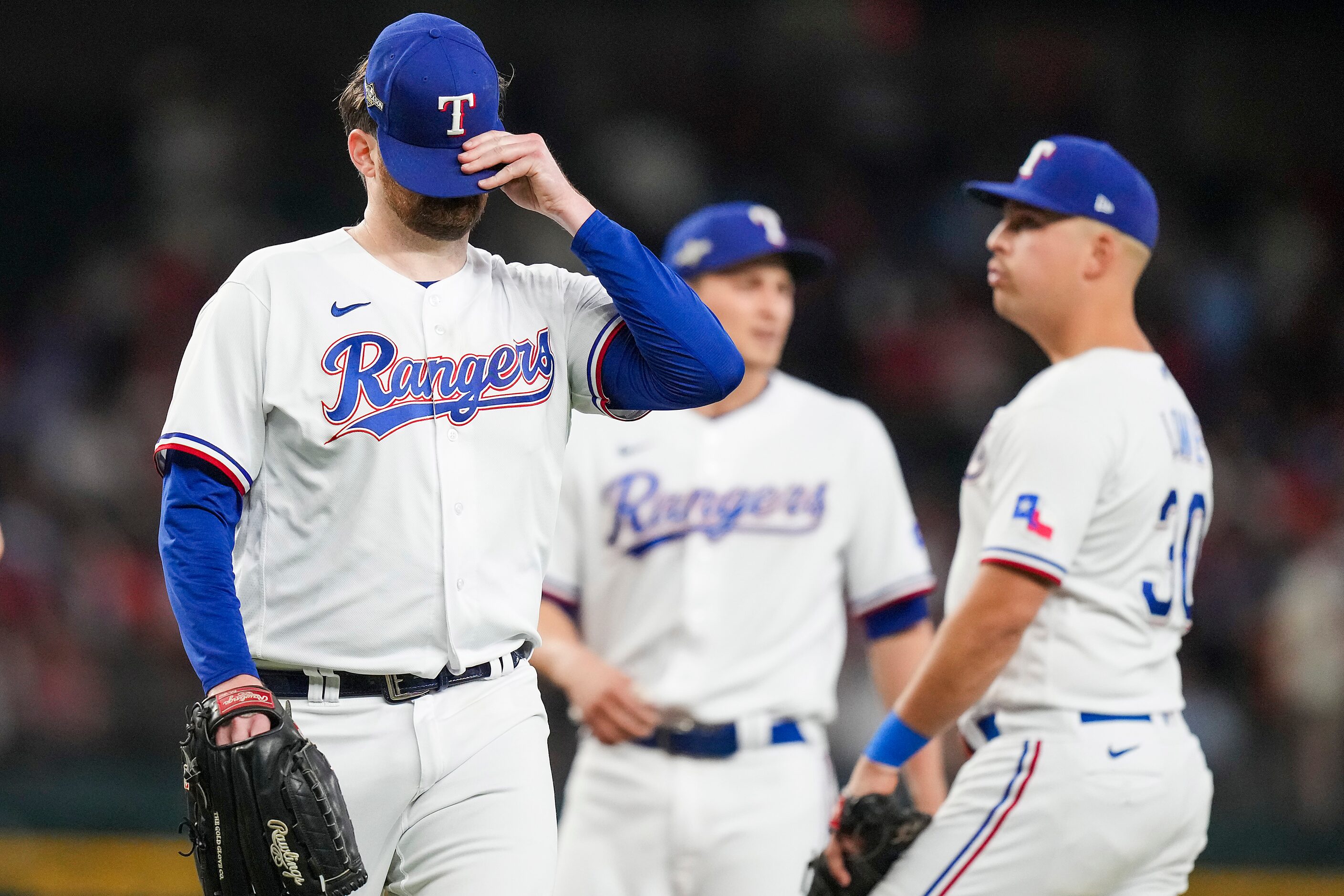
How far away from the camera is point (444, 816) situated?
249 centimetres

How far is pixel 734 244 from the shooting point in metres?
3.96

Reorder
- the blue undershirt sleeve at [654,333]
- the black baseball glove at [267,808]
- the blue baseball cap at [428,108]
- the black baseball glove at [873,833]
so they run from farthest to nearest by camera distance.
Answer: the black baseball glove at [873,833] → the blue undershirt sleeve at [654,333] → the blue baseball cap at [428,108] → the black baseball glove at [267,808]

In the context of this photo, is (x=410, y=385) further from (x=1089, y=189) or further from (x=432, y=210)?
(x=1089, y=189)

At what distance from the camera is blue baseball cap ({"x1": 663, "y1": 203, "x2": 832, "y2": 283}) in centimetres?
395

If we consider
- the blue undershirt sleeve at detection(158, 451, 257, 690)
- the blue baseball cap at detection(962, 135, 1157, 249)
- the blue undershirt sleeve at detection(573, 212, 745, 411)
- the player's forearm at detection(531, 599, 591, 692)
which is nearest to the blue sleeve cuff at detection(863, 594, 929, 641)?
the player's forearm at detection(531, 599, 591, 692)

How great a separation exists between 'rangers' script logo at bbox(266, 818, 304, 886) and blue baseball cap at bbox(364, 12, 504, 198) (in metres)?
1.03

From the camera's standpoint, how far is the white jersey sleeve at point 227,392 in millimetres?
2359

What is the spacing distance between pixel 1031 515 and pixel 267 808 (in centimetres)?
160

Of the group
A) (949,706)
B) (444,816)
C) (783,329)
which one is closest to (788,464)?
(783,329)

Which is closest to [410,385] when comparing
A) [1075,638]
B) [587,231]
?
[587,231]

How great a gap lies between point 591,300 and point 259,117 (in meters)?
9.97

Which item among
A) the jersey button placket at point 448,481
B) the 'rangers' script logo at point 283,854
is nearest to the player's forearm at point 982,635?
the jersey button placket at point 448,481

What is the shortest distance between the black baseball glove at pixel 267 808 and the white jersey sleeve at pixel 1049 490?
1.43 m

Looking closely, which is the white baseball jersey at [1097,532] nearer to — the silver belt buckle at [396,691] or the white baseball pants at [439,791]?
the white baseball pants at [439,791]
